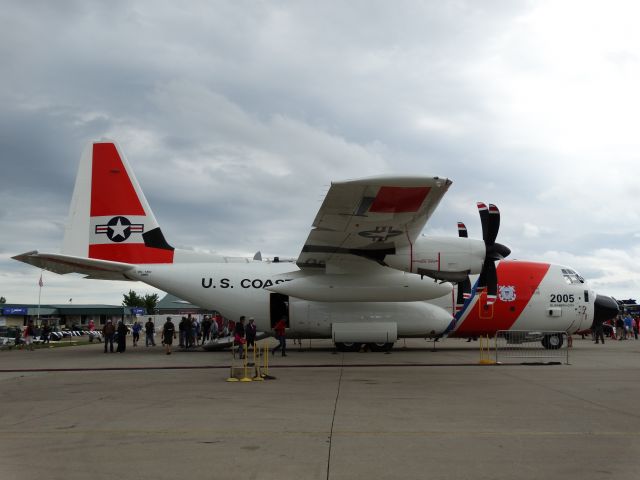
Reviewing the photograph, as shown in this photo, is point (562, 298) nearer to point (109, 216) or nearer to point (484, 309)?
point (484, 309)

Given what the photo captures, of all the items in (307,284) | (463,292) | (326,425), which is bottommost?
(326,425)

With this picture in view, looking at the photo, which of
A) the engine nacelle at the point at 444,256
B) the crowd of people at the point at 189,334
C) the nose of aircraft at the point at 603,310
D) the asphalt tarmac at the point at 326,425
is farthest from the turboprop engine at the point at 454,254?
the nose of aircraft at the point at 603,310

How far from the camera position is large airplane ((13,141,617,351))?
19625 millimetres

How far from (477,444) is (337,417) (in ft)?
8.03

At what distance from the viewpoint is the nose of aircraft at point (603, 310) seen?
2295cm

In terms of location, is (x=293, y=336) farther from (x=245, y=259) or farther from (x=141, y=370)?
(x=141, y=370)

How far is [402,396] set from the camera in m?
10.7

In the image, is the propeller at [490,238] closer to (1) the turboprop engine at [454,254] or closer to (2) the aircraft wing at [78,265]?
(1) the turboprop engine at [454,254]

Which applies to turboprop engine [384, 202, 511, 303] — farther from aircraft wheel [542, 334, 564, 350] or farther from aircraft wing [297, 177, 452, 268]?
aircraft wheel [542, 334, 564, 350]

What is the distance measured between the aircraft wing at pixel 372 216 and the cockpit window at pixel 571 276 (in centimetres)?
986

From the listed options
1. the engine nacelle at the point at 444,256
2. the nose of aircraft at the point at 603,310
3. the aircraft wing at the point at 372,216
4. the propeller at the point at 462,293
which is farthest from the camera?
the nose of aircraft at the point at 603,310

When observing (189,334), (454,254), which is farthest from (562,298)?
(189,334)

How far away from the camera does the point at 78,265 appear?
20844 millimetres

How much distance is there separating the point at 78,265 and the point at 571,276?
19.5m
